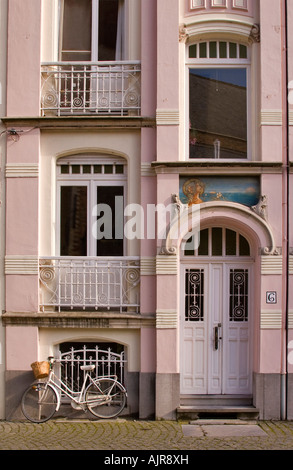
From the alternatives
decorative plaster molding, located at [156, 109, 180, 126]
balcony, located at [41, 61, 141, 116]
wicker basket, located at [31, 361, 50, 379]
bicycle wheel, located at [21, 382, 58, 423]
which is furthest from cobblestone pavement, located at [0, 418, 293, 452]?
balcony, located at [41, 61, 141, 116]

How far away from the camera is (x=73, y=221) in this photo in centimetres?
1097

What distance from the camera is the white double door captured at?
10750 millimetres

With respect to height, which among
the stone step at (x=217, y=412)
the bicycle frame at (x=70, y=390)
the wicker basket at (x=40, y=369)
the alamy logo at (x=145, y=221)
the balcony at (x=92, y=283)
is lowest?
the stone step at (x=217, y=412)

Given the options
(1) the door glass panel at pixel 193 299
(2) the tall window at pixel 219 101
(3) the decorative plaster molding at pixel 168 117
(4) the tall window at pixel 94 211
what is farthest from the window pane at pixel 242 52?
(1) the door glass panel at pixel 193 299

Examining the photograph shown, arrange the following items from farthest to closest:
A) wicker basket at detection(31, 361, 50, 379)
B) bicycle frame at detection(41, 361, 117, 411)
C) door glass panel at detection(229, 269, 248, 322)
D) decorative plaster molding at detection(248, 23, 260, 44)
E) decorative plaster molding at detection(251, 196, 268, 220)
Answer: door glass panel at detection(229, 269, 248, 322)
decorative plaster molding at detection(248, 23, 260, 44)
decorative plaster molding at detection(251, 196, 268, 220)
bicycle frame at detection(41, 361, 117, 411)
wicker basket at detection(31, 361, 50, 379)

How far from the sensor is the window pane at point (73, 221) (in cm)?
1093

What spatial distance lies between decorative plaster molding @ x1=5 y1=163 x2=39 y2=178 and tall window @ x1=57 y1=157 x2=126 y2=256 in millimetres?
494

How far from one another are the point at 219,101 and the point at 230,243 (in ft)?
8.78

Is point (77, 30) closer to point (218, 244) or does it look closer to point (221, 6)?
point (221, 6)

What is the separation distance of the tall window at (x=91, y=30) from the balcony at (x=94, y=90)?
0.45 metres

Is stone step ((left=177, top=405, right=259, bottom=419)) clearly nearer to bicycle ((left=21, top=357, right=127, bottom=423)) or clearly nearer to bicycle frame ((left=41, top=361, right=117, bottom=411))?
bicycle ((left=21, top=357, right=127, bottom=423))

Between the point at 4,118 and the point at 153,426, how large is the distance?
19.9 ft

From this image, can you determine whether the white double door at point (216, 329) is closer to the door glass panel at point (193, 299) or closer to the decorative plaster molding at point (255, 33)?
the door glass panel at point (193, 299)

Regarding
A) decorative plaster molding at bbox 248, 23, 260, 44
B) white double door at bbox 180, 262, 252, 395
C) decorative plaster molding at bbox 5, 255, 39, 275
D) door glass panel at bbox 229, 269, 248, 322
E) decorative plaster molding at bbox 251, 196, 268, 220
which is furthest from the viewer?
door glass panel at bbox 229, 269, 248, 322
